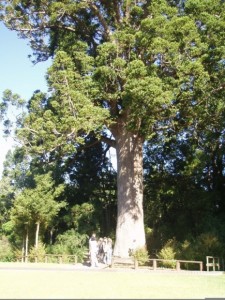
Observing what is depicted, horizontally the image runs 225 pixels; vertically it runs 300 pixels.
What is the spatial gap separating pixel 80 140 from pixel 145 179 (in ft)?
34.9

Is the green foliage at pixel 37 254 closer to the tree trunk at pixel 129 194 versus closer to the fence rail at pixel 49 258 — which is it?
the fence rail at pixel 49 258

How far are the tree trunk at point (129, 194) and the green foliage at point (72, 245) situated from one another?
302cm

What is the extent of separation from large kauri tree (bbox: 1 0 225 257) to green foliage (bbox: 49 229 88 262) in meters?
3.26

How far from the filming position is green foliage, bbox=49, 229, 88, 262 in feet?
69.8

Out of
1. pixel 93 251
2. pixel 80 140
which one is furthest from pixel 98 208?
pixel 80 140

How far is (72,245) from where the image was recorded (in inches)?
854

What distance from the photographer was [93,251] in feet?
56.2

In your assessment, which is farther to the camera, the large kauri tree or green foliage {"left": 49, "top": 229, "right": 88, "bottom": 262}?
green foliage {"left": 49, "top": 229, "right": 88, "bottom": 262}

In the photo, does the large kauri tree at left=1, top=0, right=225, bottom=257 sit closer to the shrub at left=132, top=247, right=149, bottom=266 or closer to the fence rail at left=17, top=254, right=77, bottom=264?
the shrub at left=132, top=247, right=149, bottom=266

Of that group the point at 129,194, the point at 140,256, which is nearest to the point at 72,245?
the point at 129,194

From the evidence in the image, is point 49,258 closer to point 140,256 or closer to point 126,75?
point 140,256

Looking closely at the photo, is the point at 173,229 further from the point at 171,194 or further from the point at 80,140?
the point at 80,140

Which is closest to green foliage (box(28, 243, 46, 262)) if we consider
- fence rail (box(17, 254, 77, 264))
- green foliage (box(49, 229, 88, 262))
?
fence rail (box(17, 254, 77, 264))

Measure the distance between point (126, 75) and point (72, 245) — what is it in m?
9.99
